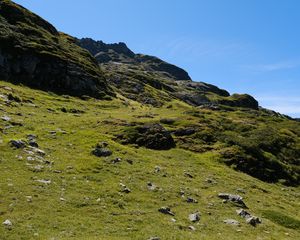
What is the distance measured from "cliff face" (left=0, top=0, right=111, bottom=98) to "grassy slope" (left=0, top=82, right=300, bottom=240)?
143ft

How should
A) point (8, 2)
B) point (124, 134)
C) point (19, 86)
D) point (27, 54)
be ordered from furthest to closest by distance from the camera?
1. point (8, 2)
2. point (27, 54)
3. point (19, 86)
4. point (124, 134)

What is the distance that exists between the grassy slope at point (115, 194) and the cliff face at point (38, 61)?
4347cm

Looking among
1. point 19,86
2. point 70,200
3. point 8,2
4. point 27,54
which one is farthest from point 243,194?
point 8,2

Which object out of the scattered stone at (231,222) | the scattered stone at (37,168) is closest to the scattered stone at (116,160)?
the scattered stone at (37,168)

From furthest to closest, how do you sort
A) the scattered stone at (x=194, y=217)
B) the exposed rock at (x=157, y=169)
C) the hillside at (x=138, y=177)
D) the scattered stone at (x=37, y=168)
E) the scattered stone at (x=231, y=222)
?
the exposed rock at (x=157, y=169), the scattered stone at (x=37, y=168), the scattered stone at (x=231, y=222), the scattered stone at (x=194, y=217), the hillside at (x=138, y=177)

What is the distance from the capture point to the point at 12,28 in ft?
361

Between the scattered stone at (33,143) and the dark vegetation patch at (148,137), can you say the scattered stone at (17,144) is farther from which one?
the dark vegetation patch at (148,137)

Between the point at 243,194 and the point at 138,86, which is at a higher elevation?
the point at 138,86

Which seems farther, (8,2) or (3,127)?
(8,2)

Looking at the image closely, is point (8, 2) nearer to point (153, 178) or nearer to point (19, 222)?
point (153, 178)

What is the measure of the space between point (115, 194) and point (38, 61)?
252ft

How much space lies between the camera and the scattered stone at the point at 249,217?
30.2 meters

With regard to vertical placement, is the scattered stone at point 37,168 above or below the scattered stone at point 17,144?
below

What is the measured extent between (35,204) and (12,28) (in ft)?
310
